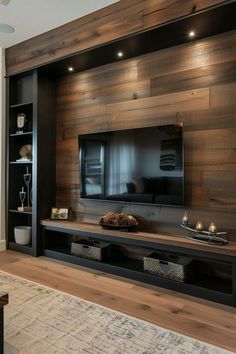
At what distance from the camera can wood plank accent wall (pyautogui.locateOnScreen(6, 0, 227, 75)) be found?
8.08 feet

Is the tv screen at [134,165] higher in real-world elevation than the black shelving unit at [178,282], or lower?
higher

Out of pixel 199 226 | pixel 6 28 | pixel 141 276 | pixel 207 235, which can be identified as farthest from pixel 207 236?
pixel 6 28

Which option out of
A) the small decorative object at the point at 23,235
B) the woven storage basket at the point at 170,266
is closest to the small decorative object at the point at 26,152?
the small decorative object at the point at 23,235

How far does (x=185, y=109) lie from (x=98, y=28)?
49.3 inches

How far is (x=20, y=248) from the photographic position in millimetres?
3789

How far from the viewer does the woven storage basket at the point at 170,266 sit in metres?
2.56

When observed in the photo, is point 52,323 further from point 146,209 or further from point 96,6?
point 96,6

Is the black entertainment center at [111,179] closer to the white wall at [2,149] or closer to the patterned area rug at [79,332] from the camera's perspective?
the white wall at [2,149]

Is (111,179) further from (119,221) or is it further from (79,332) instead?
(79,332)

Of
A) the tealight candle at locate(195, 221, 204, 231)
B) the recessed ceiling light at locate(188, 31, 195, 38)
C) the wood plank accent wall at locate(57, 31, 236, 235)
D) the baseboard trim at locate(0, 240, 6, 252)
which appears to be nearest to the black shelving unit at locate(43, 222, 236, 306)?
the tealight candle at locate(195, 221, 204, 231)

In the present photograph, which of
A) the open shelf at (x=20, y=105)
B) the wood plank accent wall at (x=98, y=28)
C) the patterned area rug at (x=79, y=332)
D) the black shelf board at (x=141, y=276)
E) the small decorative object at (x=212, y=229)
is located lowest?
the patterned area rug at (x=79, y=332)

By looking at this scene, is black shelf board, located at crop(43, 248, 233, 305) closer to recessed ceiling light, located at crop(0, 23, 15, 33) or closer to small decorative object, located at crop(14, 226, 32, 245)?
small decorative object, located at crop(14, 226, 32, 245)

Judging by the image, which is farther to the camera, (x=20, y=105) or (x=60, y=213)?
(x=20, y=105)

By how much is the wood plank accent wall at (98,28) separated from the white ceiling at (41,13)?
78 millimetres
